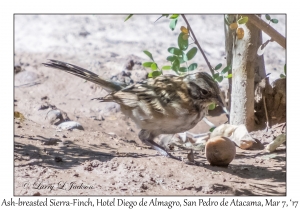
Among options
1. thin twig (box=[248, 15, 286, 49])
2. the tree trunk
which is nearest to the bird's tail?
the tree trunk

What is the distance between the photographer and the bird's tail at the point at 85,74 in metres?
6.59

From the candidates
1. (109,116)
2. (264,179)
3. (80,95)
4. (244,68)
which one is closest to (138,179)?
(264,179)

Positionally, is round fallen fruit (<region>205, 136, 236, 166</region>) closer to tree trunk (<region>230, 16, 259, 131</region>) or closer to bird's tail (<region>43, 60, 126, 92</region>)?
tree trunk (<region>230, 16, 259, 131</region>)

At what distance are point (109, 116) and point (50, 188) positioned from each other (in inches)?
121

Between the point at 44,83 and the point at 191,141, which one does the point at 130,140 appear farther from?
the point at 44,83

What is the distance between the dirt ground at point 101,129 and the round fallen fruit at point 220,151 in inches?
3.8

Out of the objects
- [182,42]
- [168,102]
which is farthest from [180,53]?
[168,102]

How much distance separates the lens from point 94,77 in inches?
264

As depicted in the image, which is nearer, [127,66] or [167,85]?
[167,85]

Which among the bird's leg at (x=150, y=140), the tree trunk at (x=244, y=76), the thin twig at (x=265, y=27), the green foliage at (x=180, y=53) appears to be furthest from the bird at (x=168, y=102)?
the tree trunk at (x=244, y=76)

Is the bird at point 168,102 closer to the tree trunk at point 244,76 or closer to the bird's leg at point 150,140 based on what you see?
the bird's leg at point 150,140

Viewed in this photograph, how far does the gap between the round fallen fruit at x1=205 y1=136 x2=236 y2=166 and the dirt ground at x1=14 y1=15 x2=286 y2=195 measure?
96mm

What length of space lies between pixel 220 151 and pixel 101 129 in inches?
88.2

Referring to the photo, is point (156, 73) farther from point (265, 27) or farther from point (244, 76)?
point (265, 27)
